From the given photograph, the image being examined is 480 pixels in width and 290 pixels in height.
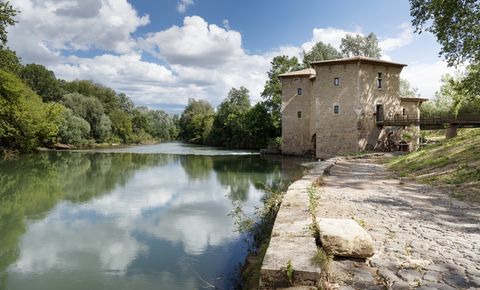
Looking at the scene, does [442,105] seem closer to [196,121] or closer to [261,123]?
[261,123]

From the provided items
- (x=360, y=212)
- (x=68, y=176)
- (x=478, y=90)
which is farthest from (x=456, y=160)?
(x=68, y=176)

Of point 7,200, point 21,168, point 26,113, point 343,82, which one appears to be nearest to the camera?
point 7,200

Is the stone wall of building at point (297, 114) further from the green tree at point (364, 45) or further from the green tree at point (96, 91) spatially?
the green tree at point (96, 91)

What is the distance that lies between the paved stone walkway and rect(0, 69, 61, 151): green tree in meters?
27.7

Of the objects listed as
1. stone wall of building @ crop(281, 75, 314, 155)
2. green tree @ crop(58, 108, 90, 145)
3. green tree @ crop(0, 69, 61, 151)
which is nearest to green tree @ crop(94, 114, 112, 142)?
green tree @ crop(58, 108, 90, 145)

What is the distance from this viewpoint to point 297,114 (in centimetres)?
3556

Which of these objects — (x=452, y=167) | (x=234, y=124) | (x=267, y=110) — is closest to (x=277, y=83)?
(x=267, y=110)

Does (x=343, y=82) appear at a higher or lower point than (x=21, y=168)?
higher

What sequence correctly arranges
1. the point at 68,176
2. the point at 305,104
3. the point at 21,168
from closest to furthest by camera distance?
the point at 68,176, the point at 21,168, the point at 305,104

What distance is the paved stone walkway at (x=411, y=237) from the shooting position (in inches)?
139

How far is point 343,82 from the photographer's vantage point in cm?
2859

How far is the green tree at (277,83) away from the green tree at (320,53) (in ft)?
10.8

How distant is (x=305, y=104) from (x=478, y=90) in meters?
20.4

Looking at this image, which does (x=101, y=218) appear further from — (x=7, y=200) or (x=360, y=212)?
(x=360, y=212)
